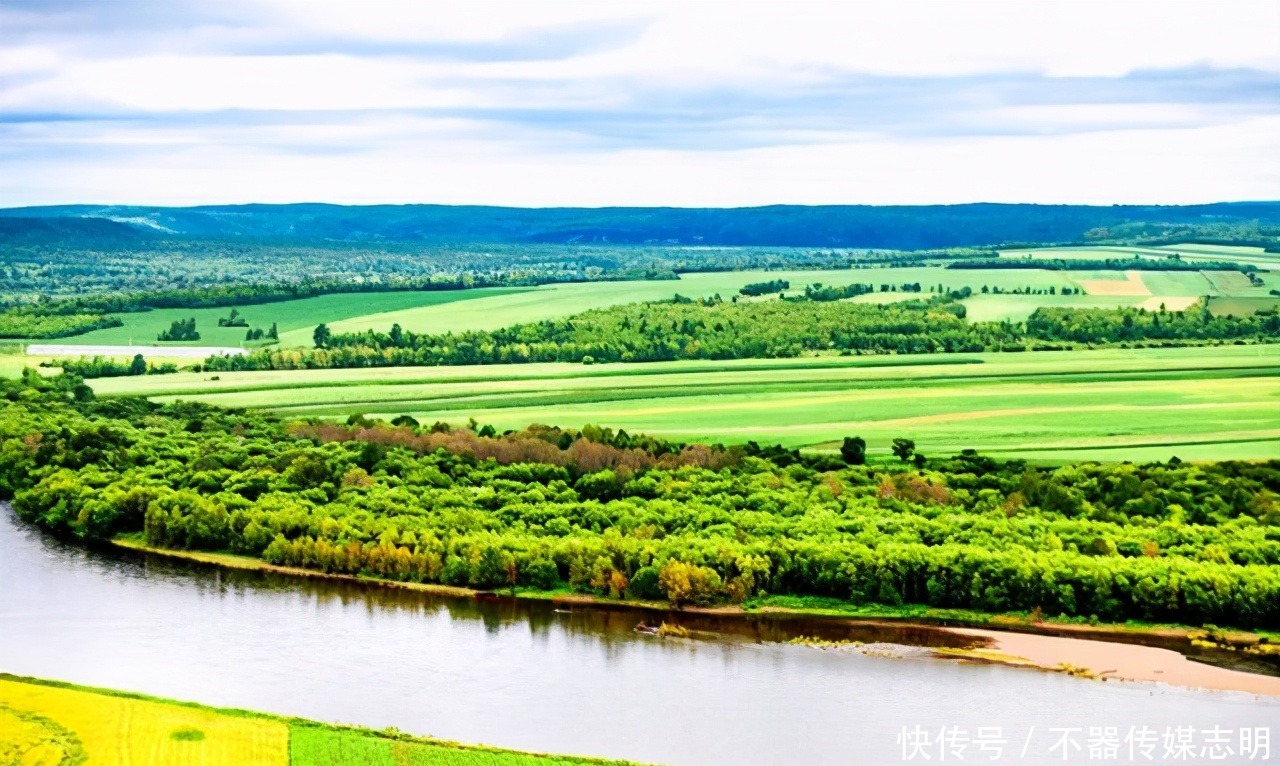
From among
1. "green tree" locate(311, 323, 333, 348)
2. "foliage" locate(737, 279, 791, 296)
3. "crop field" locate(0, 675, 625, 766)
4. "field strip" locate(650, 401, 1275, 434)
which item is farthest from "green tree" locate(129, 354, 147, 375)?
"crop field" locate(0, 675, 625, 766)

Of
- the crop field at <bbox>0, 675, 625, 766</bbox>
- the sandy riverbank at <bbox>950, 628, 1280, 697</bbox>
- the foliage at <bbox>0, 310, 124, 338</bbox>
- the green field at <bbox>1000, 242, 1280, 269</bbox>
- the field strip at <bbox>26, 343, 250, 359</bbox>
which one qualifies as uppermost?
the green field at <bbox>1000, 242, 1280, 269</bbox>

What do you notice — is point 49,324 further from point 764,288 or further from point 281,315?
point 764,288

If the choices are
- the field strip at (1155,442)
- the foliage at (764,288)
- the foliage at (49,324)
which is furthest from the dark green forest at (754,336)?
the field strip at (1155,442)

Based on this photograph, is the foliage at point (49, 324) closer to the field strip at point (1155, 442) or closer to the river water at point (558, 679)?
the river water at point (558, 679)

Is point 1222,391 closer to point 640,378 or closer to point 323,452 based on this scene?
point 640,378

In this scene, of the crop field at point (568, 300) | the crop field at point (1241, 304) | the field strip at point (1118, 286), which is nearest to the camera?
Answer: the crop field at point (568, 300)

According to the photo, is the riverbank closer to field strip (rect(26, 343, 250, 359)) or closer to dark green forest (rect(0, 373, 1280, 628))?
dark green forest (rect(0, 373, 1280, 628))

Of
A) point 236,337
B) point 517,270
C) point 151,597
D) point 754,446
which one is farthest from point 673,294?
point 151,597
